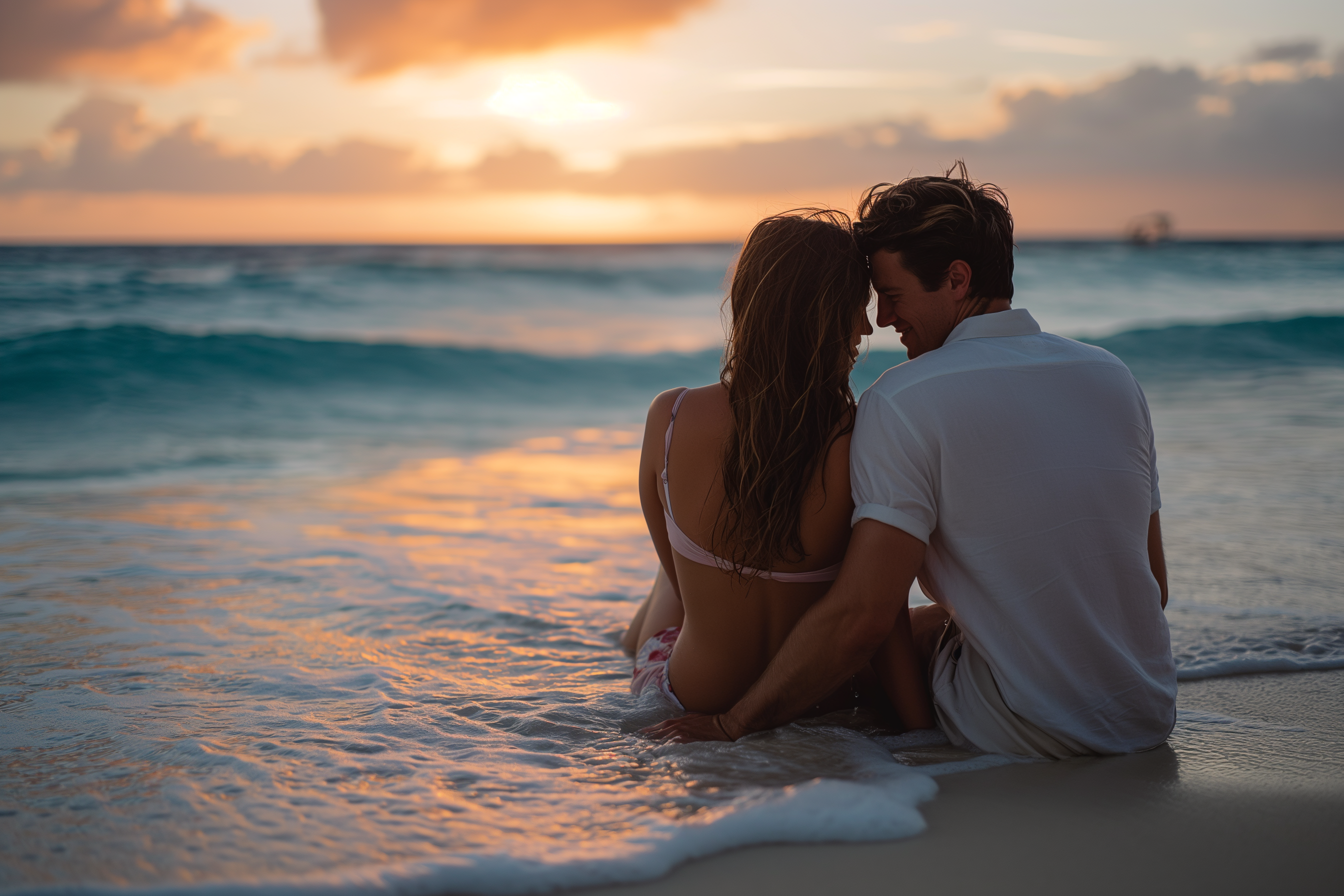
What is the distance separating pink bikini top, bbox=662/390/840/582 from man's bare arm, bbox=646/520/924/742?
16cm

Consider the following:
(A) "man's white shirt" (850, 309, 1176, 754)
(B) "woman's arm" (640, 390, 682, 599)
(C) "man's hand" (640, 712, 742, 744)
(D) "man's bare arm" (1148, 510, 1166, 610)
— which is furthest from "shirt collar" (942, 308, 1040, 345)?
(C) "man's hand" (640, 712, 742, 744)

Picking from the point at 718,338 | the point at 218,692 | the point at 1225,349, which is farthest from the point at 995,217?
the point at 718,338

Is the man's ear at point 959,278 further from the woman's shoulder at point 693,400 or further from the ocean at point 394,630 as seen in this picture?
the ocean at point 394,630

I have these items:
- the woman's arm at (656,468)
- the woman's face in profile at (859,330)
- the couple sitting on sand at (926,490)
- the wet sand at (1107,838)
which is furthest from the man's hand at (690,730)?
the woman's face in profile at (859,330)

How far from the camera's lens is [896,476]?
205 centimetres

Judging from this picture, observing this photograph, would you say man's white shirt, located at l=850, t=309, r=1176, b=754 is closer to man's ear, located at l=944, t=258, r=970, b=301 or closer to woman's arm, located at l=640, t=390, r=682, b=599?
man's ear, located at l=944, t=258, r=970, b=301

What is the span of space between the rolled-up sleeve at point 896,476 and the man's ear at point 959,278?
375 millimetres

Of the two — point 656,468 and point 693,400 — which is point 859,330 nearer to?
point 693,400

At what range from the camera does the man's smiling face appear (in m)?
2.24

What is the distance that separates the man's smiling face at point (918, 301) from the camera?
224 centimetres

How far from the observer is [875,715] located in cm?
270

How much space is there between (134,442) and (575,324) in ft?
38.1

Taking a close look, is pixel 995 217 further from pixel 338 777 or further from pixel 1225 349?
pixel 1225 349

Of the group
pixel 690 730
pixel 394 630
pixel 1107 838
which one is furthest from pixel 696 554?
pixel 394 630
